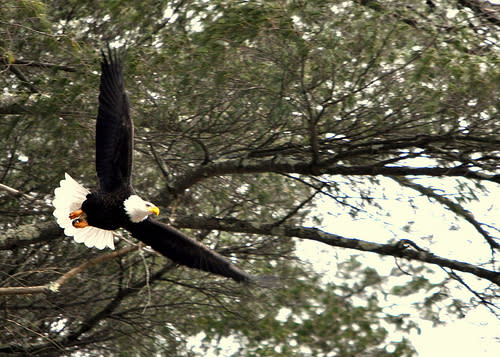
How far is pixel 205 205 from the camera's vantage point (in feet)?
18.2

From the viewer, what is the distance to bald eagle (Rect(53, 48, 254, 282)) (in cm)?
419

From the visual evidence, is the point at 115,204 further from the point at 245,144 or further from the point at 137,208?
the point at 245,144

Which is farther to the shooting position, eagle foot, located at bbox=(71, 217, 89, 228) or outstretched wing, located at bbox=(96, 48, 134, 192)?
eagle foot, located at bbox=(71, 217, 89, 228)

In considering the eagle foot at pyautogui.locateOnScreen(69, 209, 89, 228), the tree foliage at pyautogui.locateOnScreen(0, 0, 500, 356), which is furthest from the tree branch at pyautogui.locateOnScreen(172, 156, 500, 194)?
the eagle foot at pyautogui.locateOnScreen(69, 209, 89, 228)

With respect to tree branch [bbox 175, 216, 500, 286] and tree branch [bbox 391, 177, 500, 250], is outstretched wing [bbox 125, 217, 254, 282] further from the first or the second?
tree branch [bbox 391, 177, 500, 250]

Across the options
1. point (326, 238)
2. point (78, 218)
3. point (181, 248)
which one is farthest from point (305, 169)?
point (78, 218)

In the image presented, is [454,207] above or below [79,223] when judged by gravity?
below

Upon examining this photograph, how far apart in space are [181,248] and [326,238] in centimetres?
88

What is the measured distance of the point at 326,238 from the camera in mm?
4711

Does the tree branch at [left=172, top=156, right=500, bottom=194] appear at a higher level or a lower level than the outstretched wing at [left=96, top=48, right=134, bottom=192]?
lower

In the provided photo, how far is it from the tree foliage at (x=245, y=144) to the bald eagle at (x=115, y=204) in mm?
167

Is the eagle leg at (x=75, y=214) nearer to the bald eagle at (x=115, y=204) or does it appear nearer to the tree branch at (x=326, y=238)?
the bald eagle at (x=115, y=204)

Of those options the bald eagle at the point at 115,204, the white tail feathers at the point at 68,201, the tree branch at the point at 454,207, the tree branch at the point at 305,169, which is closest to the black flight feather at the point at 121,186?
the bald eagle at the point at 115,204

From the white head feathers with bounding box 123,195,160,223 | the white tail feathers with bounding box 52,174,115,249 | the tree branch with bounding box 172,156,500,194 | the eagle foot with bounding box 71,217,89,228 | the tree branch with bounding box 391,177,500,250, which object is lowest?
the tree branch with bounding box 391,177,500,250
